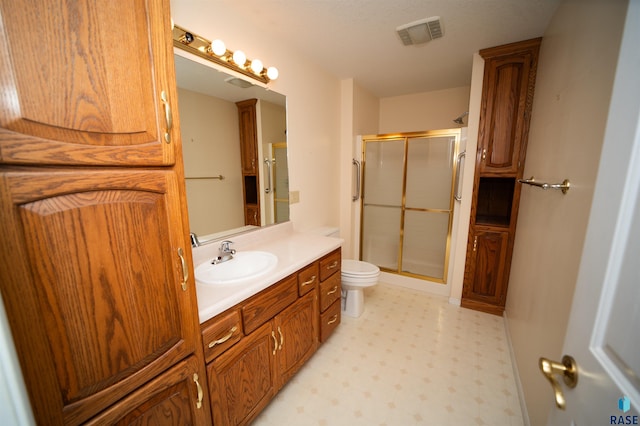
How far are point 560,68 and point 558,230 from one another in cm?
96

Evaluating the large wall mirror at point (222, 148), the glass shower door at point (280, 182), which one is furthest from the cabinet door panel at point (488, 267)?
the large wall mirror at point (222, 148)

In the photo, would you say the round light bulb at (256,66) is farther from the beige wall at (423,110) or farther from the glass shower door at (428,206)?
the beige wall at (423,110)

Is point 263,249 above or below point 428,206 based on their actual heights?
below

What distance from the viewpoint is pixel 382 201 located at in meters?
3.09

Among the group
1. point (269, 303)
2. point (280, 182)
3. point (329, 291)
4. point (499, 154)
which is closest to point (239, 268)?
point (269, 303)

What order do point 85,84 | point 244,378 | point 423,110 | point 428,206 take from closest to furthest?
point 85,84 → point 244,378 → point 428,206 → point 423,110

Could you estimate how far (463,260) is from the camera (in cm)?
241

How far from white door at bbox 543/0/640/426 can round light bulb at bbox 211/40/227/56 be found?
1586 millimetres

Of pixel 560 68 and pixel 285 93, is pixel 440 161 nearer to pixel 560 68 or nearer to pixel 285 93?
pixel 560 68

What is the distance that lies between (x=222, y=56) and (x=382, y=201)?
7.58 ft

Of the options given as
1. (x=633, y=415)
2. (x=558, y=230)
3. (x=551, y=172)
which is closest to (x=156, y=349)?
(x=633, y=415)

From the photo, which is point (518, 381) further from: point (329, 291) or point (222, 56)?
point (222, 56)

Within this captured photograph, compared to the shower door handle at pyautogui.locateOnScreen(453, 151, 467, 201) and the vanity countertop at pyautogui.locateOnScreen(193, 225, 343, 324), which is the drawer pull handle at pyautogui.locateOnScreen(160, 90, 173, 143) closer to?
the vanity countertop at pyautogui.locateOnScreen(193, 225, 343, 324)

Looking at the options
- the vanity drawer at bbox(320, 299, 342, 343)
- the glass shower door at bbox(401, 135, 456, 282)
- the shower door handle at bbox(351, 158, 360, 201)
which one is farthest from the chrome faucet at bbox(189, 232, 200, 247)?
the glass shower door at bbox(401, 135, 456, 282)
